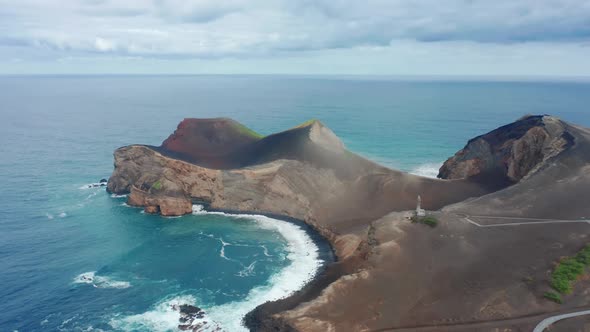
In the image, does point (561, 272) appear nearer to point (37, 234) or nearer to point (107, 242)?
point (107, 242)

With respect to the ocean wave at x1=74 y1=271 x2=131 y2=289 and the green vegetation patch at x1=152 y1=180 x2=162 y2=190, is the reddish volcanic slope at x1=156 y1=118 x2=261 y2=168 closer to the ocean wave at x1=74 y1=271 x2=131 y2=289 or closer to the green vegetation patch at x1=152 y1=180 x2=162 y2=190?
the green vegetation patch at x1=152 y1=180 x2=162 y2=190

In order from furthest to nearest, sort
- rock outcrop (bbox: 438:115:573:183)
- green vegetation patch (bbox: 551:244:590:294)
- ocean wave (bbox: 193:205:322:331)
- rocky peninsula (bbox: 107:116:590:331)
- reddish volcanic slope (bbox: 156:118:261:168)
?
reddish volcanic slope (bbox: 156:118:261:168)
rock outcrop (bbox: 438:115:573:183)
ocean wave (bbox: 193:205:322:331)
rocky peninsula (bbox: 107:116:590:331)
green vegetation patch (bbox: 551:244:590:294)

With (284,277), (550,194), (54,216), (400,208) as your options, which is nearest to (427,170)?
(400,208)

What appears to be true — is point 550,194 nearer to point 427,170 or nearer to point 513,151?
point 513,151

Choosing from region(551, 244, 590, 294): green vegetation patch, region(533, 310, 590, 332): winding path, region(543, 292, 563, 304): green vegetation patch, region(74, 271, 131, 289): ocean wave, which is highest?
region(551, 244, 590, 294): green vegetation patch

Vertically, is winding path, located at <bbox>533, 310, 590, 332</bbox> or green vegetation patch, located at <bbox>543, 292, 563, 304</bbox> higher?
green vegetation patch, located at <bbox>543, 292, 563, 304</bbox>

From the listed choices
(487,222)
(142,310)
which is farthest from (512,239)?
(142,310)

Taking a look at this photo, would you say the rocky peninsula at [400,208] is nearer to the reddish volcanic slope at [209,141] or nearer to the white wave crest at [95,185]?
the reddish volcanic slope at [209,141]

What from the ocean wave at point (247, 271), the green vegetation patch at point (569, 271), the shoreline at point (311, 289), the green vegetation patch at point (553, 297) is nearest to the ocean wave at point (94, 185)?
the ocean wave at point (247, 271)

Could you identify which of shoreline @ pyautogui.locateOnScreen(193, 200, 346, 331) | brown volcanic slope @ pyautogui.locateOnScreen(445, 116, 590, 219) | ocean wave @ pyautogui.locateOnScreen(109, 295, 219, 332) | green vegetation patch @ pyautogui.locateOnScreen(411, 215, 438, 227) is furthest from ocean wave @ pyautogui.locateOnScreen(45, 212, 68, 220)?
brown volcanic slope @ pyautogui.locateOnScreen(445, 116, 590, 219)
